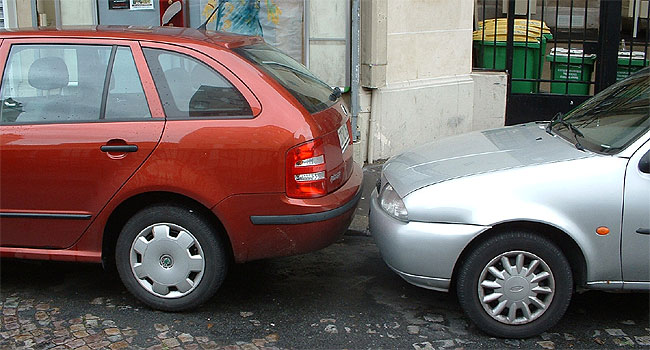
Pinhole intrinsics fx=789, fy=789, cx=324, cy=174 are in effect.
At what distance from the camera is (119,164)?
14.8 ft

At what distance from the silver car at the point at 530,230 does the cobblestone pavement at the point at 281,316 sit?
0.29m

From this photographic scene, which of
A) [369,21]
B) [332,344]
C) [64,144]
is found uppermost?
[369,21]

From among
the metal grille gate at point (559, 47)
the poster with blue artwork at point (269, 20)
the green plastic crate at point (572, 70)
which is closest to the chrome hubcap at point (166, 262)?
the poster with blue artwork at point (269, 20)

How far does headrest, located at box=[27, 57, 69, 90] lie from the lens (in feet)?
15.4

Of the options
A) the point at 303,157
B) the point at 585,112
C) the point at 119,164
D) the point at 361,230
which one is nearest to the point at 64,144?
the point at 119,164

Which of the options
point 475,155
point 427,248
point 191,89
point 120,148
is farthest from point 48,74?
point 475,155

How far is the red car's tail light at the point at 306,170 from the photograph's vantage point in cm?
447

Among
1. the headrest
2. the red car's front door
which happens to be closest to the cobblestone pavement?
the red car's front door

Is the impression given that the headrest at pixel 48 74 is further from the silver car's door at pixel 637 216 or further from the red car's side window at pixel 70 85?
the silver car's door at pixel 637 216

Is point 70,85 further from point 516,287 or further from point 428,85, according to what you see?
point 428,85

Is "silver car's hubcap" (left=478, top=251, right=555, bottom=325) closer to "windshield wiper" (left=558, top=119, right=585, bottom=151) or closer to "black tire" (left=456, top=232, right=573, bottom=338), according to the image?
"black tire" (left=456, top=232, right=573, bottom=338)

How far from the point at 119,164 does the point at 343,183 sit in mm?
1353

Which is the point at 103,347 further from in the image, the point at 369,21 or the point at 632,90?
the point at 369,21

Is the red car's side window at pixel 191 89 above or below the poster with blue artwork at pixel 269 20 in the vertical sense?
below
